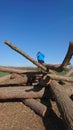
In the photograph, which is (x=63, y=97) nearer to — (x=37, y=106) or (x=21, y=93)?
(x=37, y=106)

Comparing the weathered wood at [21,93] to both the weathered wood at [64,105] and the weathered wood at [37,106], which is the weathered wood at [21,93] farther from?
the weathered wood at [64,105]

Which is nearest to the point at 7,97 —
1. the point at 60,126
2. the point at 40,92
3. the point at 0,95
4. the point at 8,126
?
the point at 0,95

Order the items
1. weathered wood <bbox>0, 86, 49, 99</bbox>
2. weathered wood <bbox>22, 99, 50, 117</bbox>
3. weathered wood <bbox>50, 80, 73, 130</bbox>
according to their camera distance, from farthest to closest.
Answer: weathered wood <bbox>0, 86, 49, 99</bbox>, weathered wood <bbox>22, 99, 50, 117</bbox>, weathered wood <bbox>50, 80, 73, 130</bbox>

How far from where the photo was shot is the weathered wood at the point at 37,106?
698cm

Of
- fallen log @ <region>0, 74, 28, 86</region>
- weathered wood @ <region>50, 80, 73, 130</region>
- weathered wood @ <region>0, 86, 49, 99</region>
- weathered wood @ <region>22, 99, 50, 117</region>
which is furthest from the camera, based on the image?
fallen log @ <region>0, 74, 28, 86</region>

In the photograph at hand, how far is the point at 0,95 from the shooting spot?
26.3 feet

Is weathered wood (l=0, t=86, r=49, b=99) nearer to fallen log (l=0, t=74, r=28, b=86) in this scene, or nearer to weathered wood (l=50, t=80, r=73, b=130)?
weathered wood (l=50, t=80, r=73, b=130)

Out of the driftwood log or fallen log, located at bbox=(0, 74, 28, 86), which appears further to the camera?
fallen log, located at bbox=(0, 74, 28, 86)

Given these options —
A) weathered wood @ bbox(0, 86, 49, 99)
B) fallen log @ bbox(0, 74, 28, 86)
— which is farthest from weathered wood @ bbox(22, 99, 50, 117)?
fallen log @ bbox(0, 74, 28, 86)

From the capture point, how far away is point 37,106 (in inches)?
288

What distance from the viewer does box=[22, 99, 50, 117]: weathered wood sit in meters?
6.98

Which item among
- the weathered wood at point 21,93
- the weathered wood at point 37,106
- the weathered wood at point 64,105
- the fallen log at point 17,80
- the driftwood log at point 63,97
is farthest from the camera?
the fallen log at point 17,80

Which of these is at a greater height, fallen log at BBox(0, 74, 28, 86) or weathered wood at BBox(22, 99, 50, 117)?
fallen log at BBox(0, 74, 28, 86)

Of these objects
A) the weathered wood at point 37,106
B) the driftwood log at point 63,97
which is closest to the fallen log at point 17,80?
the driftwood log at point 63,97
